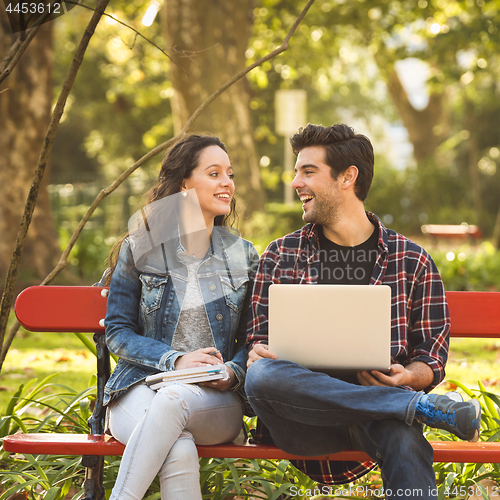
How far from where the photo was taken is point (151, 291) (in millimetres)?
2754

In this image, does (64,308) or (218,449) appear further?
(64,308)

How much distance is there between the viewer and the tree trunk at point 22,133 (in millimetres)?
7090

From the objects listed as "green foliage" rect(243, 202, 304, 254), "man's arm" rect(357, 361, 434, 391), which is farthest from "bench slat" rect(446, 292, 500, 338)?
"green foliage" rect(243, 202, 304, 254)

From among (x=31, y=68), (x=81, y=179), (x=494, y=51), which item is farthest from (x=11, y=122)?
(x=81, y=179)

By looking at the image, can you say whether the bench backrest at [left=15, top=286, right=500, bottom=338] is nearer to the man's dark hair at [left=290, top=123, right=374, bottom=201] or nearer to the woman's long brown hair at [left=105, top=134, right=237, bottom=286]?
the woman's long brown hair at [left=105, top=134, right=237, bottom=286]

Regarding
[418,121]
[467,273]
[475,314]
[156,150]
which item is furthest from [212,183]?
[418,121]

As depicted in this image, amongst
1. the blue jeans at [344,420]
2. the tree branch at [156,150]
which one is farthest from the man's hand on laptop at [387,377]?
the tree branch at [156,150]

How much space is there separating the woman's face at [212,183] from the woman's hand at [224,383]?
0.72 metres

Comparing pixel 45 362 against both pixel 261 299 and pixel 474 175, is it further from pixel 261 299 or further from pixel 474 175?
pixel 474 175

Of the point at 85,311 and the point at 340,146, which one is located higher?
the point at 340,146

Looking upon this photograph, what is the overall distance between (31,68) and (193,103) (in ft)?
8.16

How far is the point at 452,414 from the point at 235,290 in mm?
1070

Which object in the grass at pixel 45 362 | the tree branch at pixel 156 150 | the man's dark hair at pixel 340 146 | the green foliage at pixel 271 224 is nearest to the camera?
the tree branch at pixel 156 150

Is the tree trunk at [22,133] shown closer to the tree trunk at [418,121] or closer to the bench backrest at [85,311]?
the bench backrest at [85,311]
